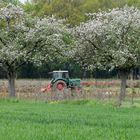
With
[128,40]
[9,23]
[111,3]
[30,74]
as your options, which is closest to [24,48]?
[9,23]

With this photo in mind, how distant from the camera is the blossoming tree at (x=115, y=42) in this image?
121 ft

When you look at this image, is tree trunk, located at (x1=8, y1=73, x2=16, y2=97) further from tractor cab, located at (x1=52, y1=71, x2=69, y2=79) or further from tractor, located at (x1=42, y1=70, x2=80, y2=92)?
tractor cab, located at (x1=52, y1=71, x2=69, y2=79)

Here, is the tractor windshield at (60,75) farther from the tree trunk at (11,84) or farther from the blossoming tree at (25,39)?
the tree trunk at (11,84)

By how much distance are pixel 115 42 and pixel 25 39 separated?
22.6ft

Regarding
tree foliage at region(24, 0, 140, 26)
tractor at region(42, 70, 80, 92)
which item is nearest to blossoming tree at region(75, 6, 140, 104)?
tractor at region(42, 70, 80, 92)

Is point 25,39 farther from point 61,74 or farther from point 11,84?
point 61,74

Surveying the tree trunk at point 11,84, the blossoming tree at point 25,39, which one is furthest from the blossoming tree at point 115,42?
the tree trunk at point 11,84

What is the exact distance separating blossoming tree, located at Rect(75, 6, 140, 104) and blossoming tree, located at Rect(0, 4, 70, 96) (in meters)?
2.32

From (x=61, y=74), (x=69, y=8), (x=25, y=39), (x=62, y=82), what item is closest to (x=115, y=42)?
(x=25, y=39)

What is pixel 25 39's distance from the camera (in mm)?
38500

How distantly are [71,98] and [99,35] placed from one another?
5271 mm

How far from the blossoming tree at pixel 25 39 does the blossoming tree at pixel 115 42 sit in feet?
7.61

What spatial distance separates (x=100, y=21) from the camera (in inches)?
1555

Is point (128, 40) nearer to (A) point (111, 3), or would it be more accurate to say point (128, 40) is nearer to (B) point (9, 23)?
(B) point (9, 23)
